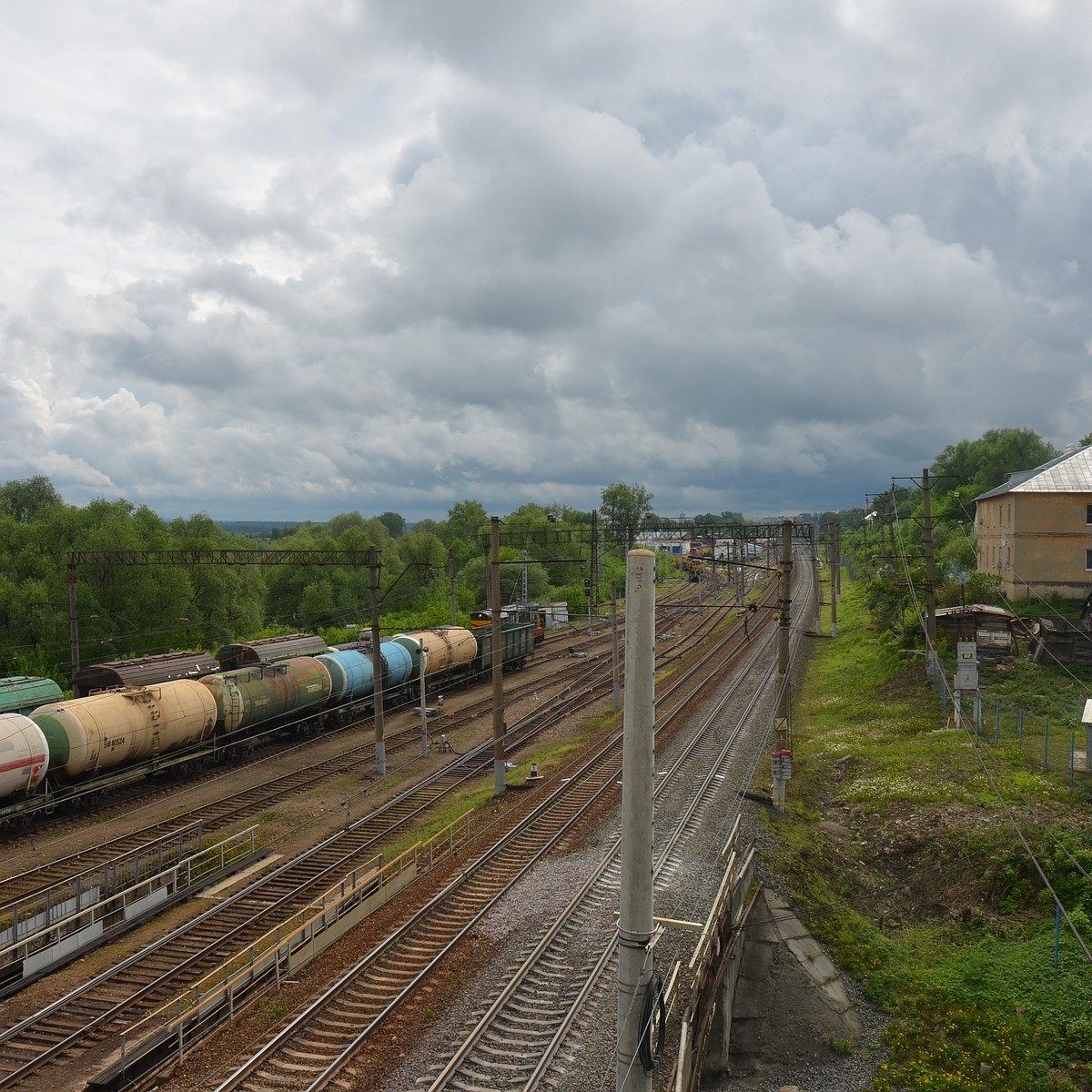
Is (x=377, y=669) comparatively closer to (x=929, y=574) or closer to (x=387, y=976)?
(x=387, y=976)

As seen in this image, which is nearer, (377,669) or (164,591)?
(377,669)

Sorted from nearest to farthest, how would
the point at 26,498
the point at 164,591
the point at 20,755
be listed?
the point at 20,755 < the point at 164,591 < the point at 26,498

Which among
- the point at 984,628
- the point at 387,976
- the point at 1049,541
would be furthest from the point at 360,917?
the point at 1049,541

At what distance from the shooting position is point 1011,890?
58.4 ft

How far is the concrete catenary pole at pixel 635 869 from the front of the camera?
307 inches

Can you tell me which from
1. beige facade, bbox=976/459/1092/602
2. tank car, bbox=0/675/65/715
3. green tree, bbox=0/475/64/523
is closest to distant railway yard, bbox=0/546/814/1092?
tank car, bbox=0/675/65/715

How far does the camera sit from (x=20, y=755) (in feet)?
73.1

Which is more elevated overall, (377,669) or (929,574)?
(929,574)

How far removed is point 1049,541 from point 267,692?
132ft

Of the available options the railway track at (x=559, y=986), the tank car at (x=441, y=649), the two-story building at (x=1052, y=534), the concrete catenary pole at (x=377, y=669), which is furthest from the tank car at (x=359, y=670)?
the two-story building at (x=1052, y=534)

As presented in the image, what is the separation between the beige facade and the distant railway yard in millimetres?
22603

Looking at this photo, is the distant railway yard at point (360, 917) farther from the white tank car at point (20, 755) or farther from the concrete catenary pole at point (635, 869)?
the white tank car at point (20, 755)

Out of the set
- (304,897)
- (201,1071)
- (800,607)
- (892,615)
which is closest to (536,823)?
(304,897)

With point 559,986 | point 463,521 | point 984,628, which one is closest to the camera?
point 559,986
